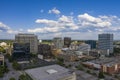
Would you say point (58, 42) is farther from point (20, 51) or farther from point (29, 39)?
point (20, 51)

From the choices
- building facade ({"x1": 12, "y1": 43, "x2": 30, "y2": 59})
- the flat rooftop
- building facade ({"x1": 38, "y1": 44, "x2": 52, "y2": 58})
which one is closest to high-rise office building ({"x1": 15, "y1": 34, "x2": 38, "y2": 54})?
building facade ({"x1": 38, "y1": 44, "x2": 52, "y2": 58})

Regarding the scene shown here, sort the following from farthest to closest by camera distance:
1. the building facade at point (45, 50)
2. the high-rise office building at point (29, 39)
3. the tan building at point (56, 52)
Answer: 1. the building facade at point (45, 50)
2. the tan building at point (56, 52)
3. the high-rise office building at point (29, 39)

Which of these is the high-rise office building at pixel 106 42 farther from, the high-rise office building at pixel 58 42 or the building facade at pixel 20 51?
the building facade at pixel 20 51

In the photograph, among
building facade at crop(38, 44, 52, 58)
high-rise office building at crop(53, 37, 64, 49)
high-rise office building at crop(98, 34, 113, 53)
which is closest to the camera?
building facade at crop(38, 44, 52, 58)

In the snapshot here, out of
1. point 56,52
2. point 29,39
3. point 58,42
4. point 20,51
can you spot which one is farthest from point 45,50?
point 20,51

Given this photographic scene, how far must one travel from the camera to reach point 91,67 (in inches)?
2349

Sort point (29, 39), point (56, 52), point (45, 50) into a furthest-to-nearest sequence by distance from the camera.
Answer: point (45, 50) < point (56, 52) < point (29, 39)

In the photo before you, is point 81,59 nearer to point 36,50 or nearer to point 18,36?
point 36,50

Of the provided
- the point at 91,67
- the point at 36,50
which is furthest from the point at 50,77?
the point at 36,50

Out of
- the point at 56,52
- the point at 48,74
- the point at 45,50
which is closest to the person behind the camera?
the point at 48,74

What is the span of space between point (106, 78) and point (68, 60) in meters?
34.0

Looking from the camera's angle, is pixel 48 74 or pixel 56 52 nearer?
pixel 48 74

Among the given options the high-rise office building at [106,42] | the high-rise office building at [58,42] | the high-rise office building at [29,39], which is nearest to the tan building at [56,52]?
the high-rise office building at [29,39]

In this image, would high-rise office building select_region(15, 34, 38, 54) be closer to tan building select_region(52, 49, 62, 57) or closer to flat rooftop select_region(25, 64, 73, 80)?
tan building select_region(52, 49, 62, 57)
